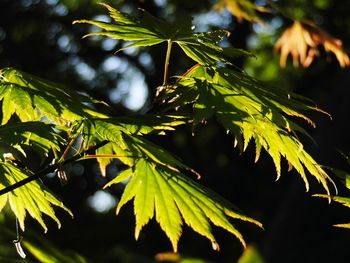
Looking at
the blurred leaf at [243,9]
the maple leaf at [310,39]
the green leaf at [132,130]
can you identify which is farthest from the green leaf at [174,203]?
the blurred leaf at [243,9]

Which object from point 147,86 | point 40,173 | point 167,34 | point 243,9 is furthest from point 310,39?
point 147,86

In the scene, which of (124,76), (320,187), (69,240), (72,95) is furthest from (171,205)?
(124,76)

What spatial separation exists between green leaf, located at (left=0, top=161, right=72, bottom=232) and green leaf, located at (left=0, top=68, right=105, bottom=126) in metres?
0.12

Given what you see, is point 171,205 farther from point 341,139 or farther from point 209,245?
point 209,245

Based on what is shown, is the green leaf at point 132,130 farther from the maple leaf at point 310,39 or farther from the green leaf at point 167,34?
the maple leaf at point 310,39

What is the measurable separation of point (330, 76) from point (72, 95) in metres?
5.97

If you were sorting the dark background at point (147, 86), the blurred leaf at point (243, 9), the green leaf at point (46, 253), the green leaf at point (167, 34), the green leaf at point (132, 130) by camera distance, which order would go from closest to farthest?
the green leaf at point (132, 130) < the green leaf at point (167, 34) < the green leaf at point (46, 253) < the blurred leaf at point (243, 9) < the dark background at point (147, 86)

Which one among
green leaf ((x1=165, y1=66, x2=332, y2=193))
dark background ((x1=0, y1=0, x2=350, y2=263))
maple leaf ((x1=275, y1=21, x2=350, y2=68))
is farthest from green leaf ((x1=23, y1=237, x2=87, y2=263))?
dark background ((x1=0, y1=0, x2=350, y2=263))

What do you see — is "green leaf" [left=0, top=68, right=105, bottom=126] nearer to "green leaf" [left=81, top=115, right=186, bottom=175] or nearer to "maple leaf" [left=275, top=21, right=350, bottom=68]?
"green leaf" [left=81, top=115, right=186, bottom=175]

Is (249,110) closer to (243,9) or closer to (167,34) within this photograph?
(167,34)

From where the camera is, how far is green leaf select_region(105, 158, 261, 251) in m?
A: 1.00

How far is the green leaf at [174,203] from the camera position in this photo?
1.00m

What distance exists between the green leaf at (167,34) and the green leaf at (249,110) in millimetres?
61

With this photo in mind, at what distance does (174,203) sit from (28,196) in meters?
0.30
